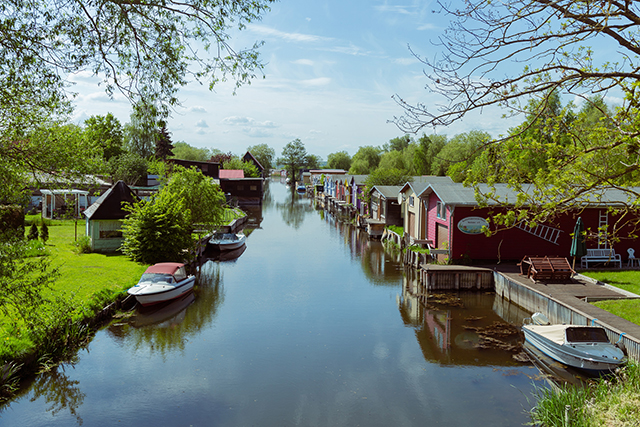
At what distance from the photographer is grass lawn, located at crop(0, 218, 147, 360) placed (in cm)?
1474

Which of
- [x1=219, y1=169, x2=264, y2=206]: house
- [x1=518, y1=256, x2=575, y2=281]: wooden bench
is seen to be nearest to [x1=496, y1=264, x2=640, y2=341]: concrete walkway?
[x1=518, y1=256, x2=575, y2=281]: wooden bench

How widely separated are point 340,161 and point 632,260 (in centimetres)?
14079

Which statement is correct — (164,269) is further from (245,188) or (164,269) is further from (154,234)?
(245,188)

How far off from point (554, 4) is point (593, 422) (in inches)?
354

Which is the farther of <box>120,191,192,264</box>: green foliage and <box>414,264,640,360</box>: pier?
<box>120,191,192,264</box>: green foliage

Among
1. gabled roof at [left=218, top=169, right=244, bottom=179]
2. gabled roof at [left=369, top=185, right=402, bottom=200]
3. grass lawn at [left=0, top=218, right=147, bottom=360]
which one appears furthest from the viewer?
gabled roof at [left=218, top=169, right=244, bottom=179]

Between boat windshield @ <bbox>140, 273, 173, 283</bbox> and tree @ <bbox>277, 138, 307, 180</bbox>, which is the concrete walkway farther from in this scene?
tree @ <bbox>277, 138, 307, 180</bbox>

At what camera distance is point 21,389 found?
45.7 ft

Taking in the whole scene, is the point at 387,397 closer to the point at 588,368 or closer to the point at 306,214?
the point at 588,368

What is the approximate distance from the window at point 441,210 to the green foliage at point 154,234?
Answer: 16.1 meters

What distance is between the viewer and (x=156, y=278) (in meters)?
23.1

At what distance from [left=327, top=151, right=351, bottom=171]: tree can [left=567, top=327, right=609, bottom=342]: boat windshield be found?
151m

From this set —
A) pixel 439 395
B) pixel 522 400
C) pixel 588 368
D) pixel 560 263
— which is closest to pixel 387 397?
pixel 439 395

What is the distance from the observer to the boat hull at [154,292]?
21609mm
